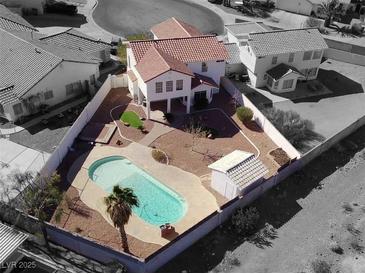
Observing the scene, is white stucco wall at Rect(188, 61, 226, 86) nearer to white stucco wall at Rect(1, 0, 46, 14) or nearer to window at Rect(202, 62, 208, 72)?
window at Rect(202, 62, 208, 72)

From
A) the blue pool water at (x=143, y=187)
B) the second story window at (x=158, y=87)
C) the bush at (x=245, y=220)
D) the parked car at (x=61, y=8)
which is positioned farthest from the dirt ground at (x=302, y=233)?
the parked car at (x=61, y=8)

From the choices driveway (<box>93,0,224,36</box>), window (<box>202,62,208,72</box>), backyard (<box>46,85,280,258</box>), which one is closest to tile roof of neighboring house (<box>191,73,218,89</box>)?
window (<box>202,62,208,72</box>)

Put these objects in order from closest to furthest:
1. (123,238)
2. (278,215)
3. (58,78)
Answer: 1. (123,238)
2. (278,215)
3. (58,78)

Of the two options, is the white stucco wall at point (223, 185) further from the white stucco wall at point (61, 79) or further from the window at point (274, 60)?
the window at point (274, 60)

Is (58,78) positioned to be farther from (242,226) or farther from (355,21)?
(355,21)

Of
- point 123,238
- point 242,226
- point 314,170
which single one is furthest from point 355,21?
point 123,238

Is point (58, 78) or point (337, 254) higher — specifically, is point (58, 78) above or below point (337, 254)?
above

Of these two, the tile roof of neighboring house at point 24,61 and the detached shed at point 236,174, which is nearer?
the detached shed at point 236,174
